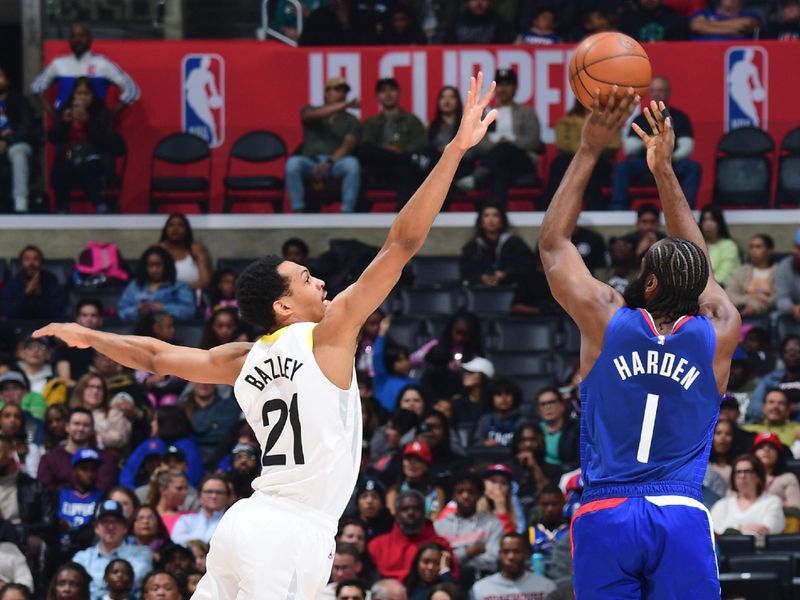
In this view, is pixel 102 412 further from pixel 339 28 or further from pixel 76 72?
pixel 339 28

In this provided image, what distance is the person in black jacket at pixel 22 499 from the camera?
1183 cm

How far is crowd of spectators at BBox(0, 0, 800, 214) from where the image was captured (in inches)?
653

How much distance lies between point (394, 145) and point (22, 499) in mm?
6337

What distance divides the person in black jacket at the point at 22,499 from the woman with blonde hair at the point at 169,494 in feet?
2.51

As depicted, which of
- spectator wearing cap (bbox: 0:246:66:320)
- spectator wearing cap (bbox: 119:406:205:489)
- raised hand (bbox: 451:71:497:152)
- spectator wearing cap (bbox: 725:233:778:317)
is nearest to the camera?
raised hand (bbox: 451:71:497:152)

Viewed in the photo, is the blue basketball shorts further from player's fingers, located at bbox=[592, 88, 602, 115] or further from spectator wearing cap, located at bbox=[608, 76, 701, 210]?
spectator wearing cap, located at bbox=[608, 76, 701, 210]

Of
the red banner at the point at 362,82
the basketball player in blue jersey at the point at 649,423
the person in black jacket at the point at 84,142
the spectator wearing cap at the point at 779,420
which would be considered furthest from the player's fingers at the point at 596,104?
the red banner at the point at 362,82

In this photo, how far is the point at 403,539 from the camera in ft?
37.0

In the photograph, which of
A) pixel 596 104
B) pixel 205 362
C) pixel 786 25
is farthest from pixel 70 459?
pixel 786 25

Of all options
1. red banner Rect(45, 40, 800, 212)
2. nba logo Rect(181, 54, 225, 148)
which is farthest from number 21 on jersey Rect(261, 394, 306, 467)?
nba logo Rect(181, 54, 225, 148)

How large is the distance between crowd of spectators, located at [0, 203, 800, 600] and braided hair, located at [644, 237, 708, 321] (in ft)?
16.2

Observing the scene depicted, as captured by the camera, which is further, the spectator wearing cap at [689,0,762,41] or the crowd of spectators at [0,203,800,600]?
the spectator wearing cap at [689,0,762,41]

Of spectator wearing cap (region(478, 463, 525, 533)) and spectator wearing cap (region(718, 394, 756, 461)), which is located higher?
spectator wearing cap (region(718, 394, 756, 461))

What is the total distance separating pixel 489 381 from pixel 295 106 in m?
5.50
